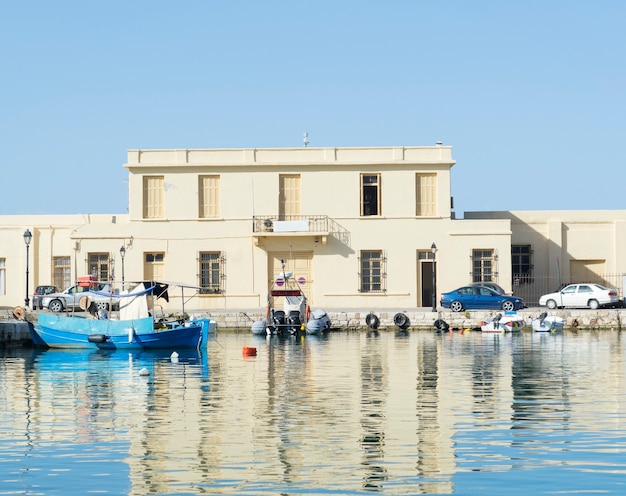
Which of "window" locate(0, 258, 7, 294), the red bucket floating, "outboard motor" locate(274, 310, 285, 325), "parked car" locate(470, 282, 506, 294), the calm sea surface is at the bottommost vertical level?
the calm sea surface

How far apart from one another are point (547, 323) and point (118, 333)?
17.9 m

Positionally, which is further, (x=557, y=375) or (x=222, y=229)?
(x=222, y=229)

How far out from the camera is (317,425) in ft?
58.9

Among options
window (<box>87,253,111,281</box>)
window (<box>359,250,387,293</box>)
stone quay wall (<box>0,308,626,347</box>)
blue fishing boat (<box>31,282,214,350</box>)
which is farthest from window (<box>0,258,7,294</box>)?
window (<box>359,250,387,293</box>)

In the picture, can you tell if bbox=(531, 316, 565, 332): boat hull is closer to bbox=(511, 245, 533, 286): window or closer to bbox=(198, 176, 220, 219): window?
bbox=(511, 245, 533, 286): window

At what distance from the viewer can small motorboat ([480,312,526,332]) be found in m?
43.5

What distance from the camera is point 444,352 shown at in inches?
1325

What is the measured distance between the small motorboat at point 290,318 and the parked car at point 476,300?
5.42 metres

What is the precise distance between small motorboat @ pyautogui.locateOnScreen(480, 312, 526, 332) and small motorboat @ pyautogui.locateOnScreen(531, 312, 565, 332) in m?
0.62

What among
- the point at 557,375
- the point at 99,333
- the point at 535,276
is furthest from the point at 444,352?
the point at 535,276

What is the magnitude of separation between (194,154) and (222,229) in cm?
366

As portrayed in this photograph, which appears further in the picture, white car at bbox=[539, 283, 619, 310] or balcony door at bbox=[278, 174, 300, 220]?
balcony door at bbox=[278, 174, 300, 220]

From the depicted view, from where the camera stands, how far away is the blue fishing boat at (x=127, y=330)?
35.4 m

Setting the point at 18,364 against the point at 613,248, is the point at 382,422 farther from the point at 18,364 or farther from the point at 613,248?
the point at 613,248
